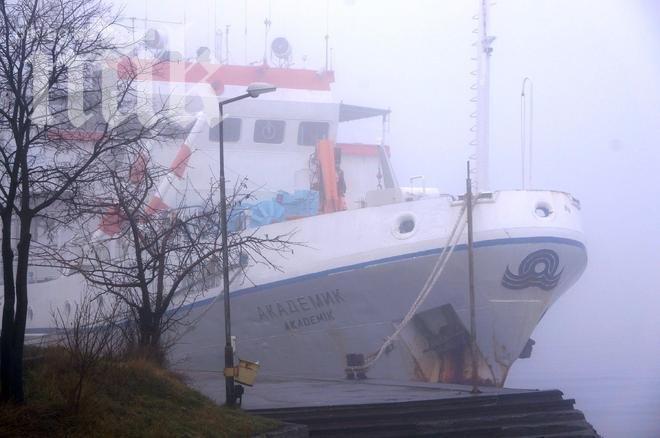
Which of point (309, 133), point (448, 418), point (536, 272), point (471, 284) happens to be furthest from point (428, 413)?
point (309, 133)

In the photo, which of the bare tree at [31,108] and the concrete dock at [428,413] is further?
the concrete dock at [428,413]

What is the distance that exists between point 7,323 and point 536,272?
13.2 m

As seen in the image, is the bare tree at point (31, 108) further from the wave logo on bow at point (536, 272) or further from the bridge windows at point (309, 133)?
the bridge windows at point (309, 133)

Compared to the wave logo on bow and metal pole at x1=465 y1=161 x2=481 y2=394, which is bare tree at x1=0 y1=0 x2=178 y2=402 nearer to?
metal pole at x1=465 y1=161 x2=481 y2=394

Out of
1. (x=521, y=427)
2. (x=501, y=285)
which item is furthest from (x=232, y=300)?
(x=521, y=427)

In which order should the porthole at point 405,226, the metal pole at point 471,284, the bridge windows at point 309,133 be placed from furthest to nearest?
the bridge windows at point 309,133 < the porthole at point 405,226 < the metal pole at point 471,284

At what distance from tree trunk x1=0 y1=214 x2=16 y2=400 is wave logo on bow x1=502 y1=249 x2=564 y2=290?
1241 cm

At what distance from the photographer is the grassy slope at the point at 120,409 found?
9.64m

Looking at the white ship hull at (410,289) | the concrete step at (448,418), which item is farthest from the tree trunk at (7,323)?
the white ship hull at (410,289)

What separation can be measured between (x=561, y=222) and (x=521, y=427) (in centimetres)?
736

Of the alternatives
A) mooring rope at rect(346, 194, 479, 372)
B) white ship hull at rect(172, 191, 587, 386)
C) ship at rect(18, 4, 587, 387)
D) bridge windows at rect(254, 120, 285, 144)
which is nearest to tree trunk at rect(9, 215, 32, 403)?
ship at rect(18, 4, 587, 387)

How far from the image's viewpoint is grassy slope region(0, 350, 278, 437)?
9.64m

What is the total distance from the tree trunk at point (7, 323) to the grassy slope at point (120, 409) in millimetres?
353

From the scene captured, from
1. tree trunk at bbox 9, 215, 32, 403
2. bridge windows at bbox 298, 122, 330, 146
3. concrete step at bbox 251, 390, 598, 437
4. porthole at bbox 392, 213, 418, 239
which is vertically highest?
bridge windows at bbox 298, 122, 330, 146
